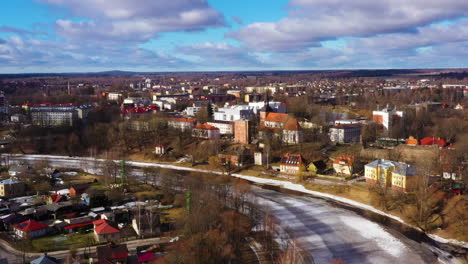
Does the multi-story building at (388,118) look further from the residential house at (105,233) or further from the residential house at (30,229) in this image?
the residential house at (30,229)

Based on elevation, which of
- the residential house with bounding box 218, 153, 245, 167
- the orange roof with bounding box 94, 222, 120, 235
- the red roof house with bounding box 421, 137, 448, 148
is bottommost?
the orange roof with bounding box 94, 222, 120, 235

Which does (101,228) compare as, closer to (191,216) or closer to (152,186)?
(191,216)

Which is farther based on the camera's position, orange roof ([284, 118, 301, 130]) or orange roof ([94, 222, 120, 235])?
orange roof ([284, 118, 301, 130])

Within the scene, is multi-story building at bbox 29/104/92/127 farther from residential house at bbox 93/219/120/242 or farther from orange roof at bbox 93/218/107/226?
residential house at bbox 93/219/120/242

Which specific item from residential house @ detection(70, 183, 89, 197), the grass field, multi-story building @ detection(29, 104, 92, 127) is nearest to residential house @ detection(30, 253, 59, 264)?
the grass field

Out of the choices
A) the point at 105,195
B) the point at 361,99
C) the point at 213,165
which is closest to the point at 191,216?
the point at 105,195

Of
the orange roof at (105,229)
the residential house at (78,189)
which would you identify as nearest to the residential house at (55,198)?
the residential house at (78,189)

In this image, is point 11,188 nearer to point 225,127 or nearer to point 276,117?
point 225,127
